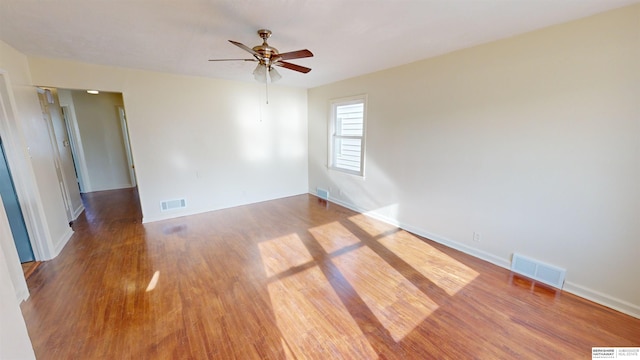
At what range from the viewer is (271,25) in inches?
84.5

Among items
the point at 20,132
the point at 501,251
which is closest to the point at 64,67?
the point at 20,132

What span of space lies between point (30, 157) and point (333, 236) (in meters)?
3.76

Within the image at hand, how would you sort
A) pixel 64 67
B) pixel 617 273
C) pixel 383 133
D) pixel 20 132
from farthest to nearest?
1. pixel 383 133
2. pixel 64 67
3. pixel 20 132
4. pixel 617 273

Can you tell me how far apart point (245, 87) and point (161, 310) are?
388cm

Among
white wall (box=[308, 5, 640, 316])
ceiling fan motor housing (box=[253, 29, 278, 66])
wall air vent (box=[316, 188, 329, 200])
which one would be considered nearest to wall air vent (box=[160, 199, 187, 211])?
wall air vent (box=[316, 188, 329, 200])

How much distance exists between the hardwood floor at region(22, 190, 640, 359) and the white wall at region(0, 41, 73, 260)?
0.29 m

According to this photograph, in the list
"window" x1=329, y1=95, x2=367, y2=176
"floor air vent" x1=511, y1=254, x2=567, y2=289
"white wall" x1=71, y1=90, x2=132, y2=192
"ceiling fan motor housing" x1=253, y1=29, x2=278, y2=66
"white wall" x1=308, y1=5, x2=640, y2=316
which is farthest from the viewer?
"white wall" x1=71, y1=90, x2=132, y2=192

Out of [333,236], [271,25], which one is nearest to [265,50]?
[271,25]

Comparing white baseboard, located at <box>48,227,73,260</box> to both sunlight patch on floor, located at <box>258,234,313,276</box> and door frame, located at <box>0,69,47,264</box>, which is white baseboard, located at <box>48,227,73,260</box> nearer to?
door frame, located at <box>0,69,47,264</box>

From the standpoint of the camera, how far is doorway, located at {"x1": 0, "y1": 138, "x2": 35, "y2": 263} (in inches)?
100

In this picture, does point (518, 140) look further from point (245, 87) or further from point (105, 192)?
point (105, 192)

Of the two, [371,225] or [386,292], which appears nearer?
[386,292]

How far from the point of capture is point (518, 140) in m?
2.47

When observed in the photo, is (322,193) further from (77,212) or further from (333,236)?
(77,212)
